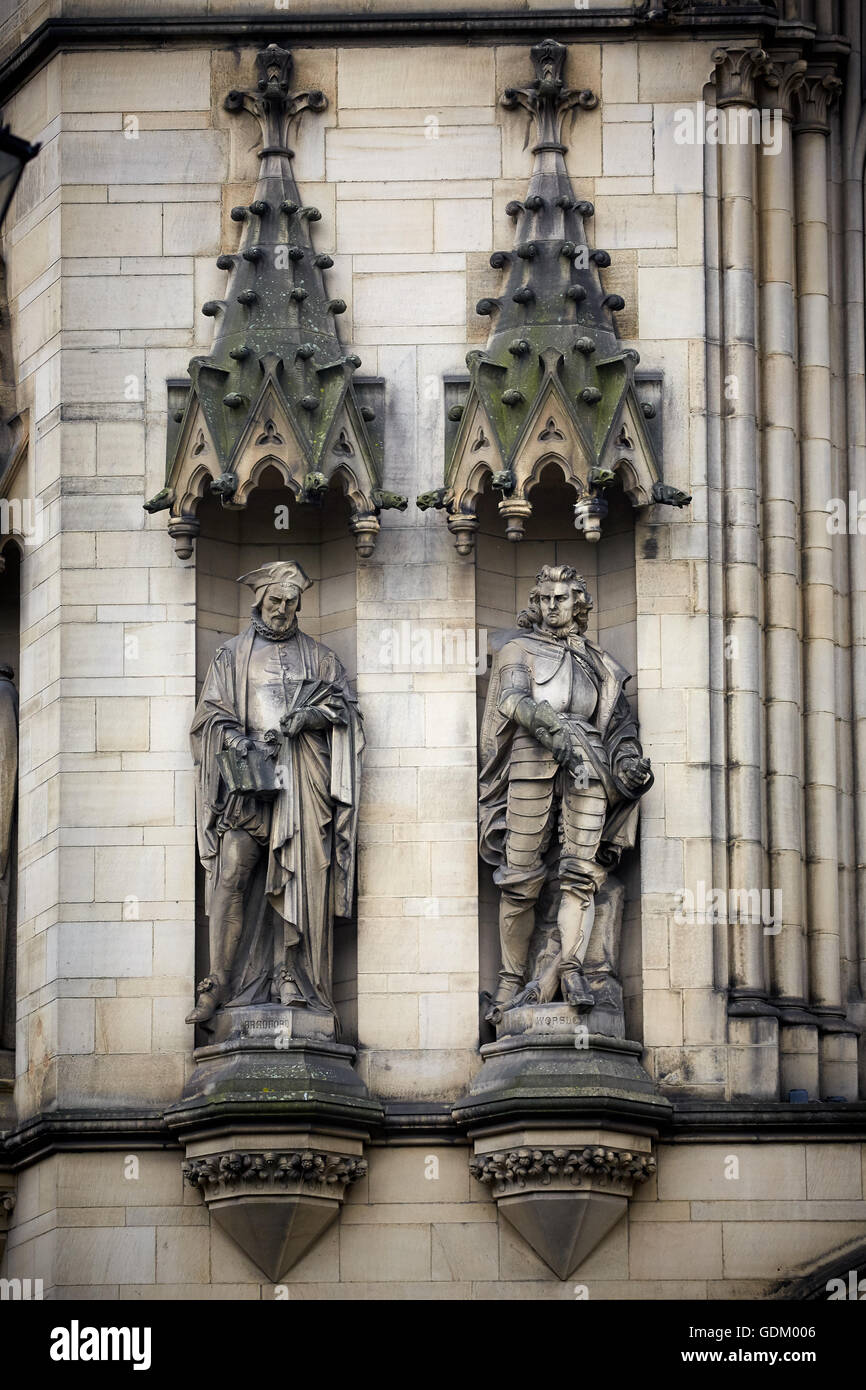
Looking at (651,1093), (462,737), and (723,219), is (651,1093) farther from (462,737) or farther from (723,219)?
(723,219)

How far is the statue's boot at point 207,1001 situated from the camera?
20.2 meters

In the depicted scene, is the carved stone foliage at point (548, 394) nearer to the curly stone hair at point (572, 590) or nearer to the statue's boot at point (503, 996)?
the curly stone hair at point (572, 590)

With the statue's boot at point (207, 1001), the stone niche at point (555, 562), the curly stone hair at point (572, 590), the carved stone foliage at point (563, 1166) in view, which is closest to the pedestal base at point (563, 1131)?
the carved stone foliage at point (563, 1166)

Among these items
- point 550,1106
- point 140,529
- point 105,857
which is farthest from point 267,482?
point 550,1106

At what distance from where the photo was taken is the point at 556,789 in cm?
2034

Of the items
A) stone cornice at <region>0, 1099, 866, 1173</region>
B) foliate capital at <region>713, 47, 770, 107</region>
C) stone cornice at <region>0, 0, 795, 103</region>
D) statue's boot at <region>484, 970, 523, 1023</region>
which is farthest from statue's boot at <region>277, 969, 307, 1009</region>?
foliate capital at <region>713, 47, 770, 107</region>

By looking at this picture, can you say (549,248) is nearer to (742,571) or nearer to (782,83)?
(782,83)

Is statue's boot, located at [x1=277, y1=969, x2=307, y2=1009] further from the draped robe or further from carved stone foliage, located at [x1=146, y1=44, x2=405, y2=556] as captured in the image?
carved stone foliage, located at [x1=146, y1=44, x2=405, y2=556]

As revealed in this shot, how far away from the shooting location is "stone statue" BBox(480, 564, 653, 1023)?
66.4 ft

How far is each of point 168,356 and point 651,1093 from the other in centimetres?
472

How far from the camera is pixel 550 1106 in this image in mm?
19719

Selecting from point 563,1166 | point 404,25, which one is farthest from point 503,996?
point 404,25

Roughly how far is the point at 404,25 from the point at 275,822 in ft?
14.6

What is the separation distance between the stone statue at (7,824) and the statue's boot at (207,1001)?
1.30 metres
